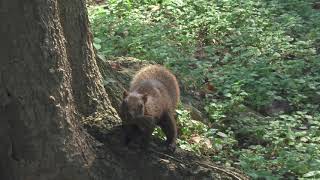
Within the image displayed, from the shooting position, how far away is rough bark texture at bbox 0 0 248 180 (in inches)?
157

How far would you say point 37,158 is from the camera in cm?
414

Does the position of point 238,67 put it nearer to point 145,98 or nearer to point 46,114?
point 145,98

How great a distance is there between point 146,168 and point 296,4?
742 cm

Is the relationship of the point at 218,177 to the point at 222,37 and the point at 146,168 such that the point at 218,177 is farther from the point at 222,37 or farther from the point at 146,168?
the point at 222,37

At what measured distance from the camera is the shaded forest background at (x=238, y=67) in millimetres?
6504

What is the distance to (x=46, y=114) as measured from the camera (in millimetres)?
→ 4082

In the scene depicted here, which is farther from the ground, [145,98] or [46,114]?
[46,114]

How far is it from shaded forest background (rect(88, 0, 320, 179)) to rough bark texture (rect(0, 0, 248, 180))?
4.76ft

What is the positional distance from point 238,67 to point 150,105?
12.5 feet

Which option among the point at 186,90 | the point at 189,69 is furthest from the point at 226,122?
the point at 189,69

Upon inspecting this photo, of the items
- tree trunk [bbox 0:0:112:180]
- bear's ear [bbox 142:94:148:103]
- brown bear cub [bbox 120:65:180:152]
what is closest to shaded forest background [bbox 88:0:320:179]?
brown bear cub [bbox 120:65:180:152]

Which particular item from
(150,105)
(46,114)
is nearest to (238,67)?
(150,105)

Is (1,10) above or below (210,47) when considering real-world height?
above

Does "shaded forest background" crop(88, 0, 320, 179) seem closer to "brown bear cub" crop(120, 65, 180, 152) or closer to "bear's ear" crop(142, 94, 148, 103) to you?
"brown bear cub" crop(120, 65, 180, 152)
